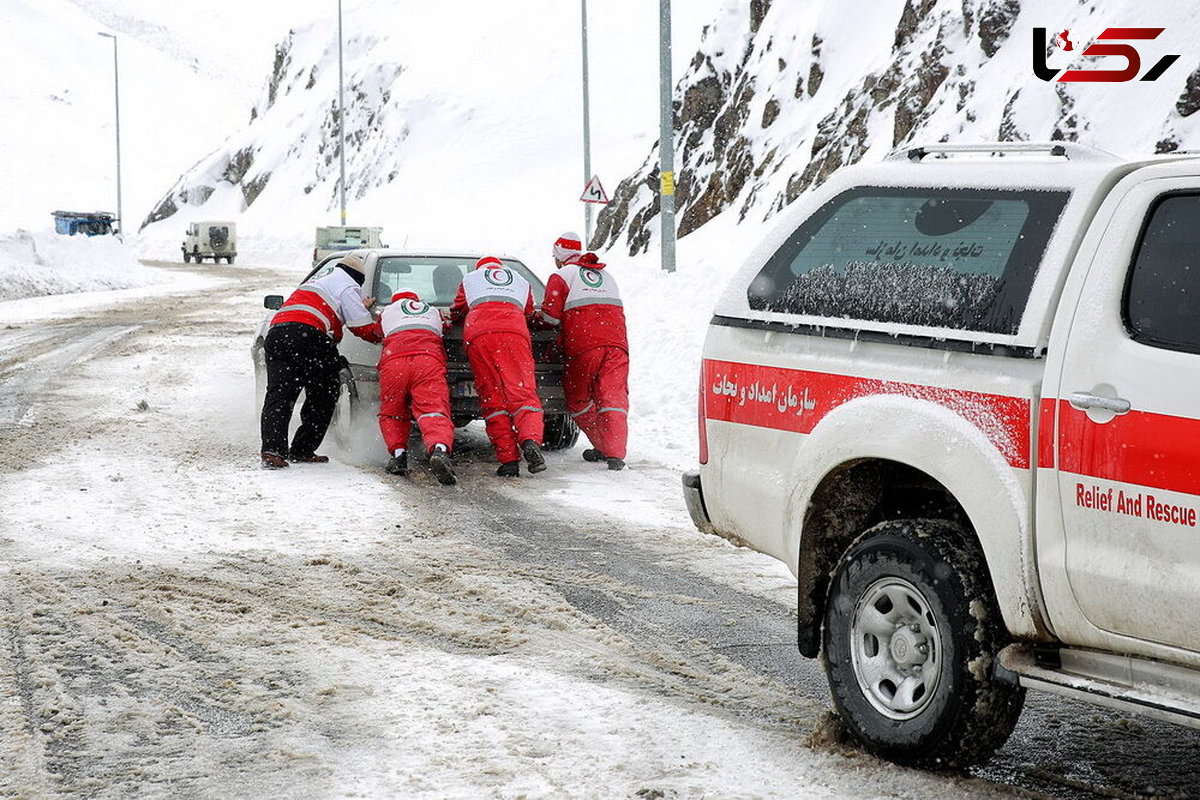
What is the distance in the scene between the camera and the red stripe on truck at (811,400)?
421 centimetres

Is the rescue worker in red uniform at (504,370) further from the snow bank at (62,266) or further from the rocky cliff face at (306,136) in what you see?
the rocky cliff face at (306,136)

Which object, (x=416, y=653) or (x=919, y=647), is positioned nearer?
(x=919, y=647)

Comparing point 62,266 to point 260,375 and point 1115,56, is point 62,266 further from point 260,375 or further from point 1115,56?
point 260,375

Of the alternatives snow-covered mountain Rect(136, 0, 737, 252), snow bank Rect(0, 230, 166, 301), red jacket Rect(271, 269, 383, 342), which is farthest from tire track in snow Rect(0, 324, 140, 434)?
snow-covered mountain Rect(136, 0, 737, 252)

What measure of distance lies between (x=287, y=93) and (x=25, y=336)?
81397 mm

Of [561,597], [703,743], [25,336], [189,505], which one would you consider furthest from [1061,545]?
[25,336]

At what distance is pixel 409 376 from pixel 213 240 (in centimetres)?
5760

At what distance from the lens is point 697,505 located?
5.59m

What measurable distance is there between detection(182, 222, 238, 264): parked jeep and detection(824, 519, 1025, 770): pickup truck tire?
208ft

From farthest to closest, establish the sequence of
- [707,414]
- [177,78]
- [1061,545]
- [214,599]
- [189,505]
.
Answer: [177,78] < [189,505] < [214,599] < [707,414] < [1061,545]

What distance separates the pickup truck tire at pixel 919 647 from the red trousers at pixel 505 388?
5.66 m

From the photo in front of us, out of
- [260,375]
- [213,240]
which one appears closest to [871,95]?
[260,375]

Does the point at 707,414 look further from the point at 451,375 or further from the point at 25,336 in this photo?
the point at 25,336

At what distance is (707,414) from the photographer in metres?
5.42
